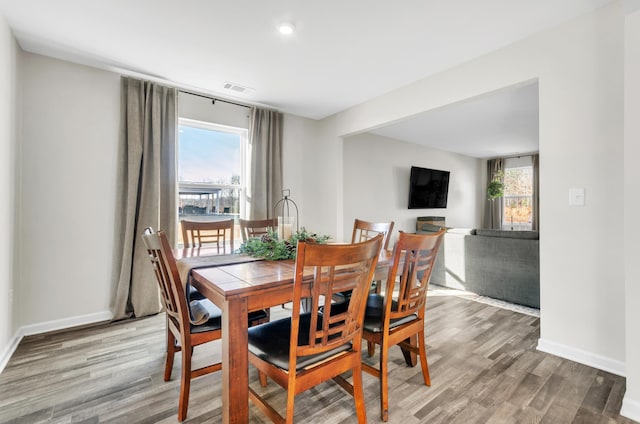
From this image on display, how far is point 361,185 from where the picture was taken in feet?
17.5

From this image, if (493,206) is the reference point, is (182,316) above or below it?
below

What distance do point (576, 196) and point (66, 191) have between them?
4386mm

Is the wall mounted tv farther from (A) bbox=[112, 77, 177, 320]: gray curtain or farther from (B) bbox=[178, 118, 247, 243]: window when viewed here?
(A) bbox=[112, 77, 177, 320]: gray curtain

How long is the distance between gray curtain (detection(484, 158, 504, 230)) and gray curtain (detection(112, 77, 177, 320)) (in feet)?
25.4

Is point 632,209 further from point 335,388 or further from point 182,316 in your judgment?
point 182,316

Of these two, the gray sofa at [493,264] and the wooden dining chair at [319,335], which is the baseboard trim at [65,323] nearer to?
the wooden dining chair at [319,335]

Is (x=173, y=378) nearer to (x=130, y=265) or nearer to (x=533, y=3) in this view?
(x=130, y=265)

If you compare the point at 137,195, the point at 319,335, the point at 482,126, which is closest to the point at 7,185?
the point at 137,195

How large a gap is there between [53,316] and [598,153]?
4752 millimetres

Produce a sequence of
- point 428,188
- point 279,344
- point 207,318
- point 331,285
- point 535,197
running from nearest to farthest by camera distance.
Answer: point 331,285, point 279,344, point 207,318, point 428,188, point 535,197

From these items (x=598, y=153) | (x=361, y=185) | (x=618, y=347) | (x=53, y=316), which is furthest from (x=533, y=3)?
(x=53, y=316)

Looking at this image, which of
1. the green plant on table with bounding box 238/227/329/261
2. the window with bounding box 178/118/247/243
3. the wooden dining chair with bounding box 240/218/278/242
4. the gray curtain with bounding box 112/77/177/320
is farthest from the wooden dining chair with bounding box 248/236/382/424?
the window with bounding box 178/118/247/243

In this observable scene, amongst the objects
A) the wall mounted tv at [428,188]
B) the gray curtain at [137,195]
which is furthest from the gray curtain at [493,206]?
the gray curtain at [137,195]

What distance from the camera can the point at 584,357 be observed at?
2174mm
